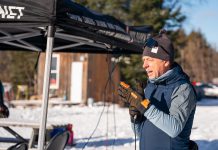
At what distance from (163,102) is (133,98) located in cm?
25

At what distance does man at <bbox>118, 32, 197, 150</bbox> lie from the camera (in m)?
2.73

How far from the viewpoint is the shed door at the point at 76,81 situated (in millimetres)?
22234

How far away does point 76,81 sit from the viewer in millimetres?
22484

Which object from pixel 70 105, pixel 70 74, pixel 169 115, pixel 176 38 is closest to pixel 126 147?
pixel 169 115

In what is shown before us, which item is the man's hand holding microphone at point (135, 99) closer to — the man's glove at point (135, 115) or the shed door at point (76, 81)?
the man's glove at point (135, 115)

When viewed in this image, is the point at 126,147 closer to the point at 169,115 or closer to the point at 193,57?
the point at 169,115

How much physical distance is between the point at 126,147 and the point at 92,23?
466 cm

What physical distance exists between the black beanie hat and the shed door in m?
19.1

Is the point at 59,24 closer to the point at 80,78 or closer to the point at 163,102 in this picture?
the point at 163,102

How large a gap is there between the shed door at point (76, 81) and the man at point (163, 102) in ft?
63.0

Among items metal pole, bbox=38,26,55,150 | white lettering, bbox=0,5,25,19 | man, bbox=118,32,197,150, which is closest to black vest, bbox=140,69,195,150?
man, bbox=118,32,197,150

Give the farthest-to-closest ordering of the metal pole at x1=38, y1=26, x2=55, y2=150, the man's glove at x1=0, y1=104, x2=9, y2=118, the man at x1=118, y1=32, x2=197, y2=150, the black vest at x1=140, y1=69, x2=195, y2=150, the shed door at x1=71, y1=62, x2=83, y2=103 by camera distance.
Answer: the shed door at x1=71, y1=62, x2=83, y2=103 < the man's glove at x1=0, y1=104, x2=9, y2=118 < the metal pole at x1=38, y1=26, x2=55, y2=150 < the black vest at x1=140, y1=69, x2=195, y2=150 < the man at x1=118, y1=32, x2=197, y2=150

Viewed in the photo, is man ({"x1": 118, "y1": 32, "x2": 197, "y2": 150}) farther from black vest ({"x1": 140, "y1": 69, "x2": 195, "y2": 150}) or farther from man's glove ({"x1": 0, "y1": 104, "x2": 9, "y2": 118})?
man's glove ({"x1": 0, "y1": 104, "x2": 9, "y2": 118})

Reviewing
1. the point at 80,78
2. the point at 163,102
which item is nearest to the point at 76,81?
the point at 80,78
